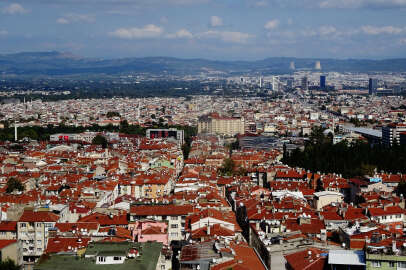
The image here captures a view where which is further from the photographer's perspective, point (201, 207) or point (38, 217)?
point (201, 207)

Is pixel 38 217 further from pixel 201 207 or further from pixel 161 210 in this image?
pixel 201 207

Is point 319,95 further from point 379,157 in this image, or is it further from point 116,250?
point 116,250

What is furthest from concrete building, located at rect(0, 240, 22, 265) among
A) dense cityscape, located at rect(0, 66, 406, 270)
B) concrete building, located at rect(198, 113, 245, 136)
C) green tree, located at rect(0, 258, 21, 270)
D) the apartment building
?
concrete building, located at rect(198, 113, 245, 136)

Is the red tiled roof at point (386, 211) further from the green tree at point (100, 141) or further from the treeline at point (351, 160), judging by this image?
the green tree at point (100, 141)

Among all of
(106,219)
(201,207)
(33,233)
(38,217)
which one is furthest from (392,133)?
(33,233)

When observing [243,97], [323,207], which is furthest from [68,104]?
[323,207]

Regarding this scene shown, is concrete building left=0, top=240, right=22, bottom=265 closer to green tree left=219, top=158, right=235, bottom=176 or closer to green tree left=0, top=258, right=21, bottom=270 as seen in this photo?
green tree left=0, top=258, right=21, bottom=270
